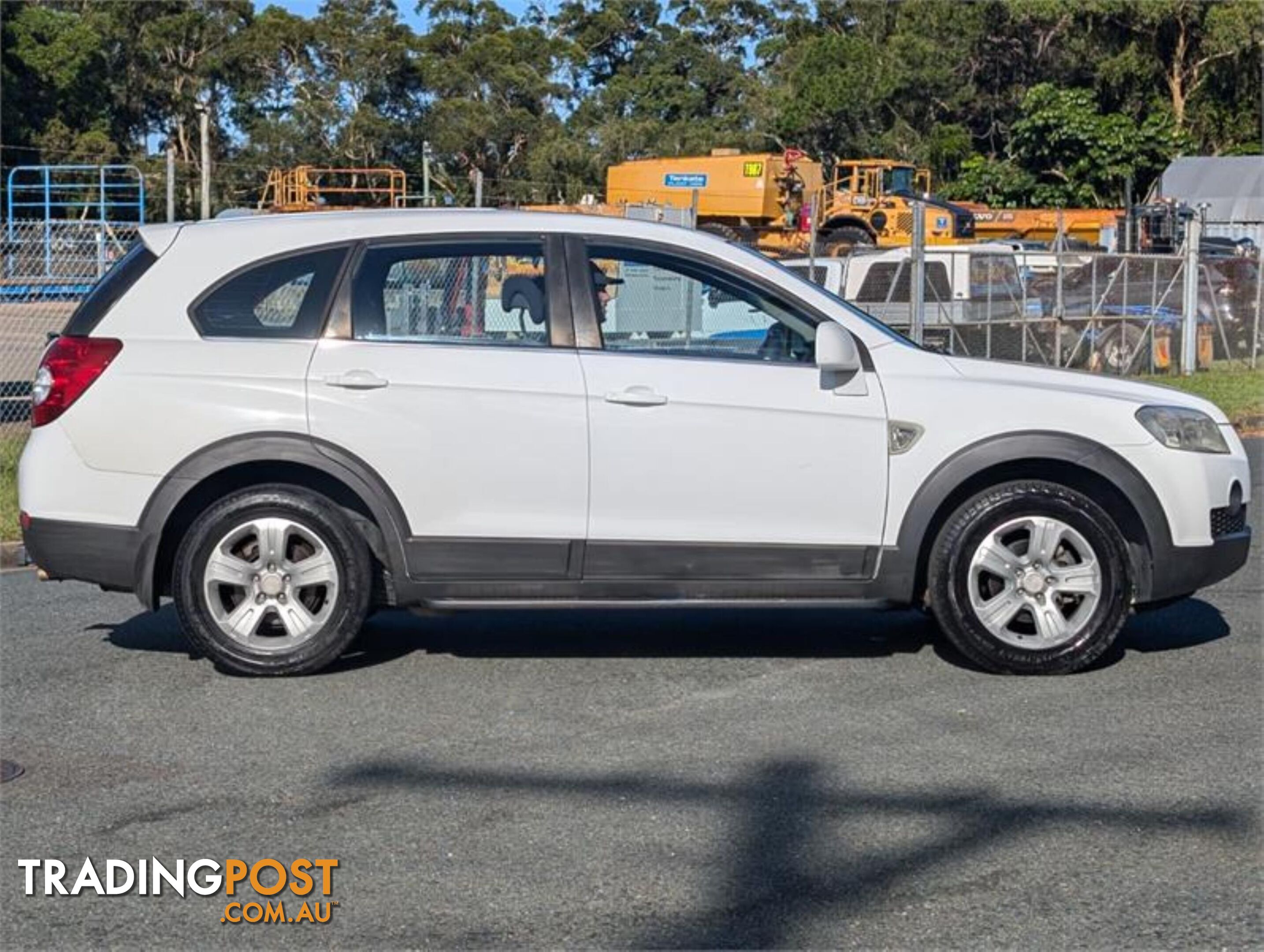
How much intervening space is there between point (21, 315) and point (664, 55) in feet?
176

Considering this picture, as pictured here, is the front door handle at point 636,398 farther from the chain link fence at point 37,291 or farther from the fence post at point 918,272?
the chain link fence at point 37,291

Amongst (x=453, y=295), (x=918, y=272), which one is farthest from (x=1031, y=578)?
(x=918, y=272)

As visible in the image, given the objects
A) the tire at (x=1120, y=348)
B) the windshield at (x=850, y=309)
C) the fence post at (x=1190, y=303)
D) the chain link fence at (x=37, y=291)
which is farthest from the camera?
the tire at (x=1120, y=348)

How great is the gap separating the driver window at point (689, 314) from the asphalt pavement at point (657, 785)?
1.33 meters

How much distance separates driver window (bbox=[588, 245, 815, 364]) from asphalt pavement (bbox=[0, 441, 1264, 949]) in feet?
4.38

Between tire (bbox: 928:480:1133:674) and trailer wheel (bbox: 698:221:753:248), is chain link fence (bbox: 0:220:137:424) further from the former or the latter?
tire (bbox: 928:480:1133:674)

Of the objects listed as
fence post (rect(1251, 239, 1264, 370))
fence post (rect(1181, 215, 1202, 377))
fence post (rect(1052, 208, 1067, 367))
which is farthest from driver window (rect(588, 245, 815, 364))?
fence post (rect(1251, 239, 1264, 370))

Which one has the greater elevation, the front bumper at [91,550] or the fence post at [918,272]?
the fence post at [918,272]

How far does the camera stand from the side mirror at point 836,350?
6906 mm

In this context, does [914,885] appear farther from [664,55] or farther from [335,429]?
[664,55]

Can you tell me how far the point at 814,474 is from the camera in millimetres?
6988

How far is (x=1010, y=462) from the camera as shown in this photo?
280 inches

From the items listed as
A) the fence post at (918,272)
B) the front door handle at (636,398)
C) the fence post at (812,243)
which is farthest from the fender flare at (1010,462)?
the fence post at (812,243)

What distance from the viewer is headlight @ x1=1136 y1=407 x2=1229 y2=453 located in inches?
282
